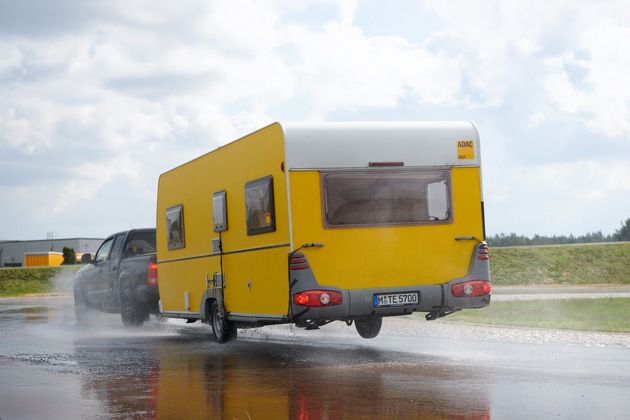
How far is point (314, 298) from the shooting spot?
474 inches

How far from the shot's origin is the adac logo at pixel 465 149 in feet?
42.0

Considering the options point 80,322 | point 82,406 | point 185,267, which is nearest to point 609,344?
point 185,267

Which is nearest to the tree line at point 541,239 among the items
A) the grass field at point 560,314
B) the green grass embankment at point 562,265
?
the green grass embankment at point 562,265

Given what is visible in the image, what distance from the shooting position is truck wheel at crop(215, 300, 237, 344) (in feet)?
47.9

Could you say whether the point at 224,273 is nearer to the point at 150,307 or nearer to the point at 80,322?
the point at 150,307

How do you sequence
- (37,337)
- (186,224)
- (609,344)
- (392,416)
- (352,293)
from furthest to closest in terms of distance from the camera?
(37,337) < (186,224) < (609,344) < (352,293) < (392,416)

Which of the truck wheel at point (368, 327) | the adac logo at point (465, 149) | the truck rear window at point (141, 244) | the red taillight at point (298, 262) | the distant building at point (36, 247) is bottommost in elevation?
the truck wheel at point (368, 327)

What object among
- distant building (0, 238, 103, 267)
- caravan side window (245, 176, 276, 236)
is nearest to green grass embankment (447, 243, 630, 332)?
caravan side window (245, 176, 276, 236)

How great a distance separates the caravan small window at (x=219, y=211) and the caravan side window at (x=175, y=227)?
1.69 metres

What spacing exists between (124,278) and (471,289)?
9091 millimetres

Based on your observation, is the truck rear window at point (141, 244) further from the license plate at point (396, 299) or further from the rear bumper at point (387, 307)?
the license plate at point (396, 299)

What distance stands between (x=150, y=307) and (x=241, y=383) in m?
9.08

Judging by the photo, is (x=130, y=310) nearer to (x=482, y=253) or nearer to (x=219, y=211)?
(x=219, y=211)

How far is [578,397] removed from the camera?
28.7ft
